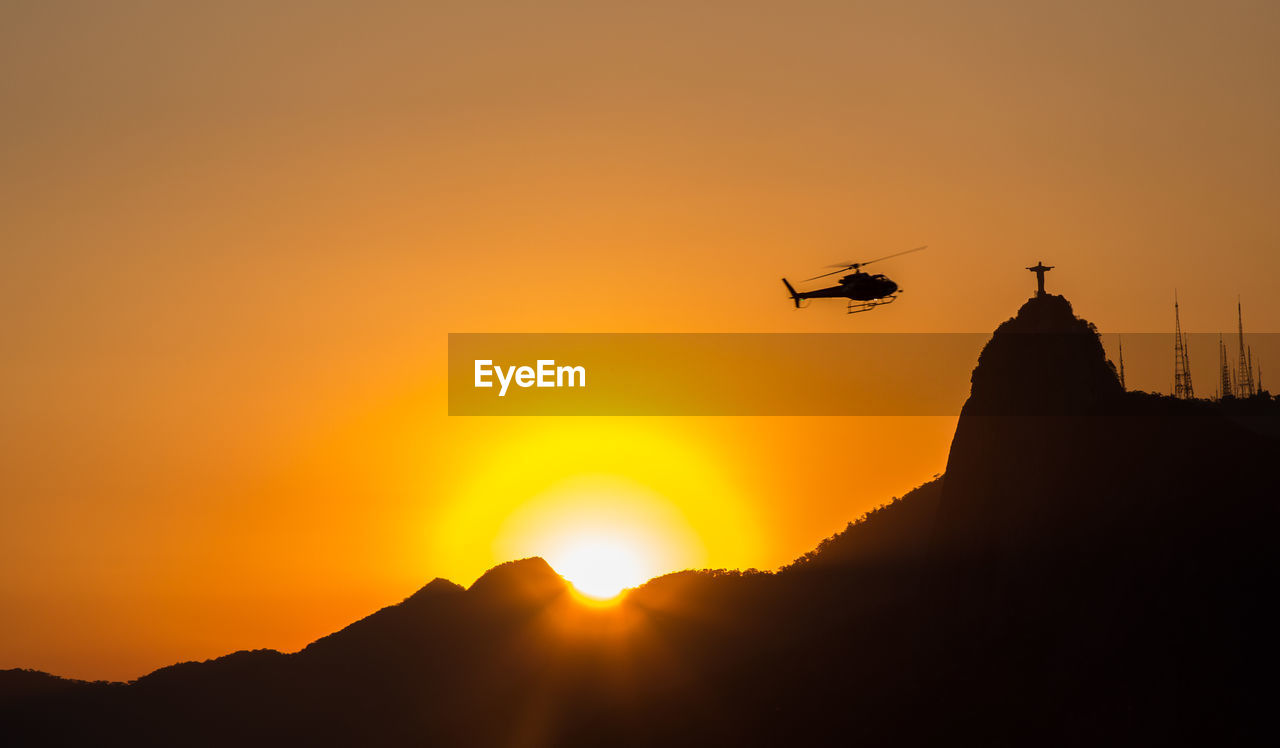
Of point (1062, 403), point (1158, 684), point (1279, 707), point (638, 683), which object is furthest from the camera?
point (638, 683)

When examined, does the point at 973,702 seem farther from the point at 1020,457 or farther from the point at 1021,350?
the point at 1021,350

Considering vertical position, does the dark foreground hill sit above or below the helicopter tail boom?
below

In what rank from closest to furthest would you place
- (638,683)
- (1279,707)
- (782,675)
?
(1279,707), (782,675), (638,683)

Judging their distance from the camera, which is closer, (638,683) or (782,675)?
(782,675)

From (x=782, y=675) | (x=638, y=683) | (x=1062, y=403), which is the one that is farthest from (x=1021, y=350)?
(x=638, y=683)

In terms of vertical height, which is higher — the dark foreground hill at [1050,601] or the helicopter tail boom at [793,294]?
the helicopter tail boom at [793,294]

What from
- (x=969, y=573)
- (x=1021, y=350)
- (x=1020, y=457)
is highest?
(x=1021, y=350)

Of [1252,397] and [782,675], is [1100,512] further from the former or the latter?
[782,675]

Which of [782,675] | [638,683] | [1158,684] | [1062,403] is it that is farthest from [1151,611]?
[638,683]

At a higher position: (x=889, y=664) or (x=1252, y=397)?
(x=1252, y=397)
